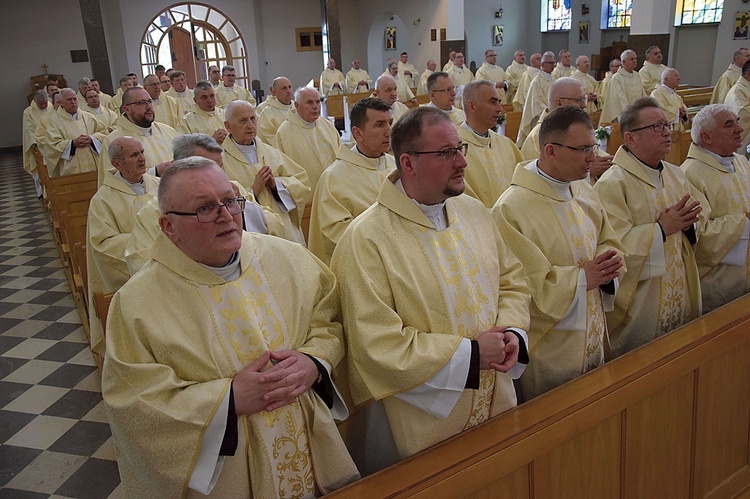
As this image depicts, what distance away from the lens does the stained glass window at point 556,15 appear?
24.2 meters

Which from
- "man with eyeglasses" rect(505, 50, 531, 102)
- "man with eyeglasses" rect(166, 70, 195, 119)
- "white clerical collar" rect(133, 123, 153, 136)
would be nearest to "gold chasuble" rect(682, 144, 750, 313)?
"white clerical collar" rect(133, 123, 153, 136)

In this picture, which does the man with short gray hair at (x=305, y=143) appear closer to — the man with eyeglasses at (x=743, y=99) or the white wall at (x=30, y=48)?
the man with eyeglasses at (x=743, y=99)

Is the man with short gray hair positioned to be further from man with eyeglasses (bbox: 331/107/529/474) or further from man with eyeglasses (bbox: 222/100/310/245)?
man with eyeglasses (bbox: 331/107/529/474)

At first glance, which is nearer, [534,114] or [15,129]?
Answer: [534,114]

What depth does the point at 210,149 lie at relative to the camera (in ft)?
12.6

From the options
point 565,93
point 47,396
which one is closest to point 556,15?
point 565,93

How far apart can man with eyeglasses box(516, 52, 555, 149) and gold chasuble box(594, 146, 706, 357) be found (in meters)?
6.22

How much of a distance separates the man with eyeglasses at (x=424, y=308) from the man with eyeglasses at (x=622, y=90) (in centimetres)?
1045

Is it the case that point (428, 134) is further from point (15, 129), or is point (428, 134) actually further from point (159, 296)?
point (15, 129)

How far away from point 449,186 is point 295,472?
123 centimetres

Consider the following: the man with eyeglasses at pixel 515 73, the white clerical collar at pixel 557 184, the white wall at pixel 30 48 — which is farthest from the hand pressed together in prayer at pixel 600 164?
the white wall at pixel 30 48

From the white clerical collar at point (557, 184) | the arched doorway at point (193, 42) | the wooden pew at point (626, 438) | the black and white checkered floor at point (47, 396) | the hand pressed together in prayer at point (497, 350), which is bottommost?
the black and white checkered floor at point (47, 396)

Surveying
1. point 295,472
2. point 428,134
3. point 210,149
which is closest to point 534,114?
point 210,149

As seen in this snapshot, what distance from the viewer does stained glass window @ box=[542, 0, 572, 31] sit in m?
24.2
